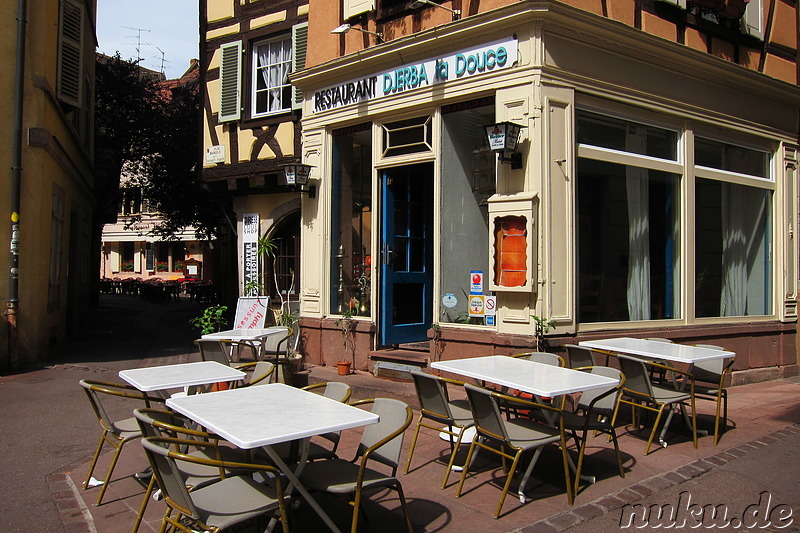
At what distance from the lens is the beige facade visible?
396 inches

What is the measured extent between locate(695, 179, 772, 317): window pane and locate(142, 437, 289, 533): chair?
7663mm

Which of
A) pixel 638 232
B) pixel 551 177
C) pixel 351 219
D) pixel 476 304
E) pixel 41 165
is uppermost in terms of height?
pixel 41 165

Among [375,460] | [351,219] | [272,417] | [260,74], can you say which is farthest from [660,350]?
[260,74]

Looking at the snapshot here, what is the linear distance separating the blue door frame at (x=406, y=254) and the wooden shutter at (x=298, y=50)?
2952 millimetres

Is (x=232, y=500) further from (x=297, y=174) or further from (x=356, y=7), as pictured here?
(x=356, y=7)

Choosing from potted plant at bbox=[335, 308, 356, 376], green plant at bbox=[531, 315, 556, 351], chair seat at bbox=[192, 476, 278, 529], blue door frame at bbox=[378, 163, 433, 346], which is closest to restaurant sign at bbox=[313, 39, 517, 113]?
blue door frame at bbox=[378, 163, 433, 346]

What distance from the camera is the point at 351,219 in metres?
9.96

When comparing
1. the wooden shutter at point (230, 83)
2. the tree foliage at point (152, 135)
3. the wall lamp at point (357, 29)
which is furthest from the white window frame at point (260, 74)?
the tree foliage at point (152, 135)

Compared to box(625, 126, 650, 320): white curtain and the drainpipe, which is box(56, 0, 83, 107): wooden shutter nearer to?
the drainpipe

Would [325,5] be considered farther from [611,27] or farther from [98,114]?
[98,114]

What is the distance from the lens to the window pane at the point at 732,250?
957 centimetres

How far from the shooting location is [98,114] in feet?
66.8

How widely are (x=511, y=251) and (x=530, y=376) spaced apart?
2736mm

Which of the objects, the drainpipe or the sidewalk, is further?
the drainpipe
